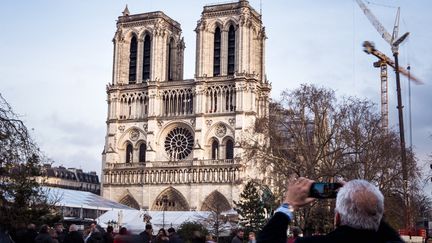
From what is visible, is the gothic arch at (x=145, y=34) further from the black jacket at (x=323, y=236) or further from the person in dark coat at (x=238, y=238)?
the black jacket at (x=323, y=236)

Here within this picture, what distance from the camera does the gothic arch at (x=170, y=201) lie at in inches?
2576

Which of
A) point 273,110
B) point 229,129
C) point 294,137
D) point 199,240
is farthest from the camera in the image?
point 229,129

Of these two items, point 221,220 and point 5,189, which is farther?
point 221,220

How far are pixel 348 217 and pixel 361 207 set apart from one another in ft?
0.28

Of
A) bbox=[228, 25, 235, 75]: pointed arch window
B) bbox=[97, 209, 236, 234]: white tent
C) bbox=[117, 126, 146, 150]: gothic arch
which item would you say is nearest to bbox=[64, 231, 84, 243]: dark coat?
bbox=[97, 209, 236, 234]: white tent

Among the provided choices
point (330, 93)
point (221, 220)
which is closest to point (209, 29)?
point (221, 220)

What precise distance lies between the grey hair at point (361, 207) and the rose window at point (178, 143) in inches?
2507

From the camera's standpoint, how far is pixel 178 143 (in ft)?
222

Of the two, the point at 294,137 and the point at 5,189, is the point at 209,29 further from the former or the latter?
the point at 5,189

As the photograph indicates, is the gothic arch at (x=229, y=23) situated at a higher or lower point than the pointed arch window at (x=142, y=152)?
higher

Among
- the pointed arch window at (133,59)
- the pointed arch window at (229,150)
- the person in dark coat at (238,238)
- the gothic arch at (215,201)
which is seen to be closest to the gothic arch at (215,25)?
the pointed arch window at (133,59)

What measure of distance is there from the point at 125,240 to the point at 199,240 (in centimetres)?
162

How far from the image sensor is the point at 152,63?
68.5 meters

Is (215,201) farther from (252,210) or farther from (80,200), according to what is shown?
(252,210)
